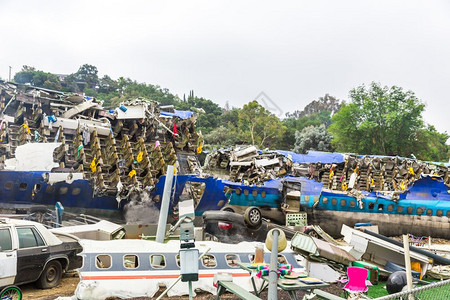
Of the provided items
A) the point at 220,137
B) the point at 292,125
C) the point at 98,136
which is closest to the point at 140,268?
the point at 98,136

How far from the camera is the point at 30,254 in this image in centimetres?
924

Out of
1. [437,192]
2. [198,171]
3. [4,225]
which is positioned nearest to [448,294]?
[4,225]

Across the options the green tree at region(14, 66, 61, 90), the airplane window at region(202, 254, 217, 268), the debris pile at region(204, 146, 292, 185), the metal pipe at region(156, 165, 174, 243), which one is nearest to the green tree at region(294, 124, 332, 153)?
the debris pile at region(204, 146, 292, 185)

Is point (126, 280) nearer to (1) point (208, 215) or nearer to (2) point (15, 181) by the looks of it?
(1) point (208, 215)

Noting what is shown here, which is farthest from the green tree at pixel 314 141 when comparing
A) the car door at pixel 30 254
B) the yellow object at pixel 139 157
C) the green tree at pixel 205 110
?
the car door at pixel 30 254

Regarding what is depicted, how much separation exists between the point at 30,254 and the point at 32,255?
71 mm

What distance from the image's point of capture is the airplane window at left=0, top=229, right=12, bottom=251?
8.80 metres

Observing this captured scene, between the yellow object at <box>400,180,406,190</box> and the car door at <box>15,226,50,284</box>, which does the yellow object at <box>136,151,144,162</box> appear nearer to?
the car door at <box>15,226,50,284</box>

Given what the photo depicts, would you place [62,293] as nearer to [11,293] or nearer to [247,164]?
[11,293]

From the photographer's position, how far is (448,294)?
23.3 feet

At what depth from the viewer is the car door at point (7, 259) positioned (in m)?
8.49

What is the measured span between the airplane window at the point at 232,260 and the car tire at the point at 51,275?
4576 millimetres

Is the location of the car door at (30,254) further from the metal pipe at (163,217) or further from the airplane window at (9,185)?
the airplane window at (9,185)

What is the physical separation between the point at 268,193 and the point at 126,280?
48.4 ft
